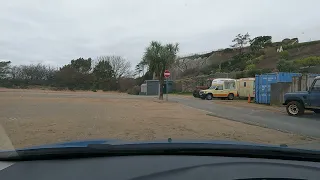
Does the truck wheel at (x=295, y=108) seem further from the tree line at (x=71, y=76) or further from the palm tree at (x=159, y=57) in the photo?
the tree line at (x=71, y=76)

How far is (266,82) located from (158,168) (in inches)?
1005

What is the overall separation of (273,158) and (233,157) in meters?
0.31

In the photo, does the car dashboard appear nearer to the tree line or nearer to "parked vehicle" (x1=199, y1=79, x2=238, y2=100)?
"parked vehicle" (x1=199, y1=79, x2=238, y2=100)

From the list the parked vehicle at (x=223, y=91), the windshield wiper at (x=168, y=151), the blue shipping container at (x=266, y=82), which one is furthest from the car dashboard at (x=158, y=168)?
the parked vehicle at (x=223, y=91)

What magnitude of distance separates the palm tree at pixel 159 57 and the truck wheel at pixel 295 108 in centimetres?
1908

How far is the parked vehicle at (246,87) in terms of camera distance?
34.2 m

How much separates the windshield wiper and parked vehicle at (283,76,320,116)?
608 inches

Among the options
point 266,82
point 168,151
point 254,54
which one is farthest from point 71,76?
point 168,151

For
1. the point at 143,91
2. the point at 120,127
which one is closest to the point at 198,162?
the point at 120,127

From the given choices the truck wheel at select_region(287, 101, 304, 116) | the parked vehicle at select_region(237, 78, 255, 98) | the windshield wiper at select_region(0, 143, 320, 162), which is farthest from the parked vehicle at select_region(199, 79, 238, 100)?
the windshield wiper at select_region(0, 143, 320, 162)

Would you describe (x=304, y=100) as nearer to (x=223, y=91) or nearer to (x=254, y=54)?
(x=223, y=91)

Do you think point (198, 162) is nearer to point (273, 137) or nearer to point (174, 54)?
point (273, 137)

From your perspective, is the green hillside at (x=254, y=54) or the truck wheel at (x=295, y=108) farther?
the green hillside at (x=254, y=54)

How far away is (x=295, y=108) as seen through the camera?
17.8 meters
